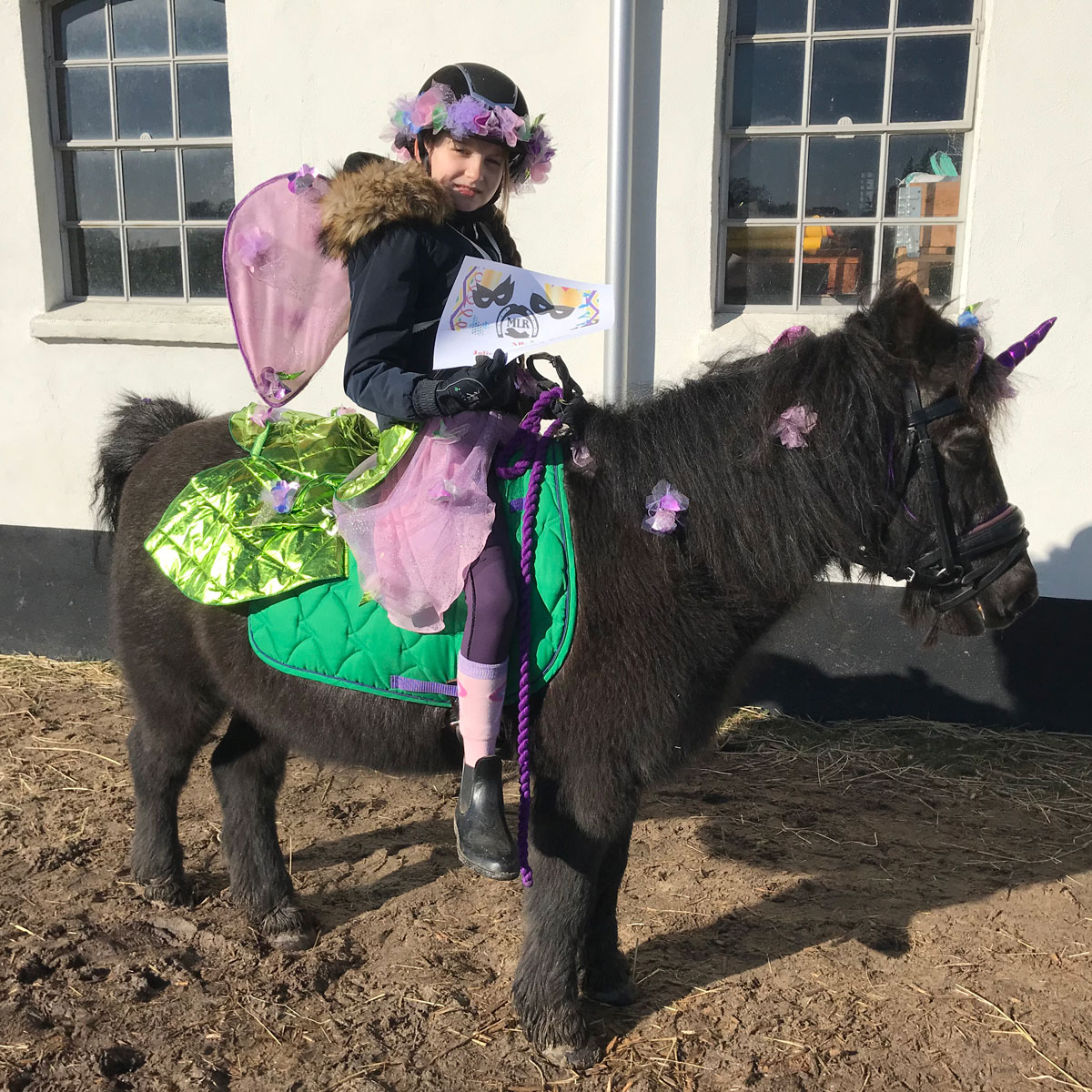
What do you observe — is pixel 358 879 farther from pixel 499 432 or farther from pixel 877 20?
pixel 877 20

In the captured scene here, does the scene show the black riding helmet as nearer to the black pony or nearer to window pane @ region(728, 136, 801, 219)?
the black pony

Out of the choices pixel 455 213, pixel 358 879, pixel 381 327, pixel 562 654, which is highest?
pixel 455 213

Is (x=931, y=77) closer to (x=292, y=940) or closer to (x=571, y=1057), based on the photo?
(x=571, y=1057)

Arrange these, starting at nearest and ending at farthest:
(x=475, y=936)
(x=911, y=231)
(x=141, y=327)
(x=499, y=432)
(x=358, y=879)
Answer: (x=499, y=432)
(x=475, y=936)
(x=358, y=879)
(x=911, y=231)
(x=141, y=327)

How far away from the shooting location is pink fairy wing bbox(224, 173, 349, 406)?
8.30 feet

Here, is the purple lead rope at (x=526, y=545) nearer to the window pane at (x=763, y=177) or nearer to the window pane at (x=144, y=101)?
the window pane at (x=763, y=177)

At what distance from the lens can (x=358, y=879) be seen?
11.1ft

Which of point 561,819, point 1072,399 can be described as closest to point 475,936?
point 561,819

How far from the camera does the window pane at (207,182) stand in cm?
524

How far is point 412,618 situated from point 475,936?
53.8 inches

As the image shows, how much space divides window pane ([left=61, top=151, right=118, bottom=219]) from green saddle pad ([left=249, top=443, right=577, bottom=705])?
4129 mm

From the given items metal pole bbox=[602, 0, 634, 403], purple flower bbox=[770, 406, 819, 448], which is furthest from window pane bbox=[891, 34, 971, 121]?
purple flower bbox=[770, 406, 819, 448]

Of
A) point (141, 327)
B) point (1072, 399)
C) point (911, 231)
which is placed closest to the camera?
point (1072, 399)

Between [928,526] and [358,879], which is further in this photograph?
[358,879]
